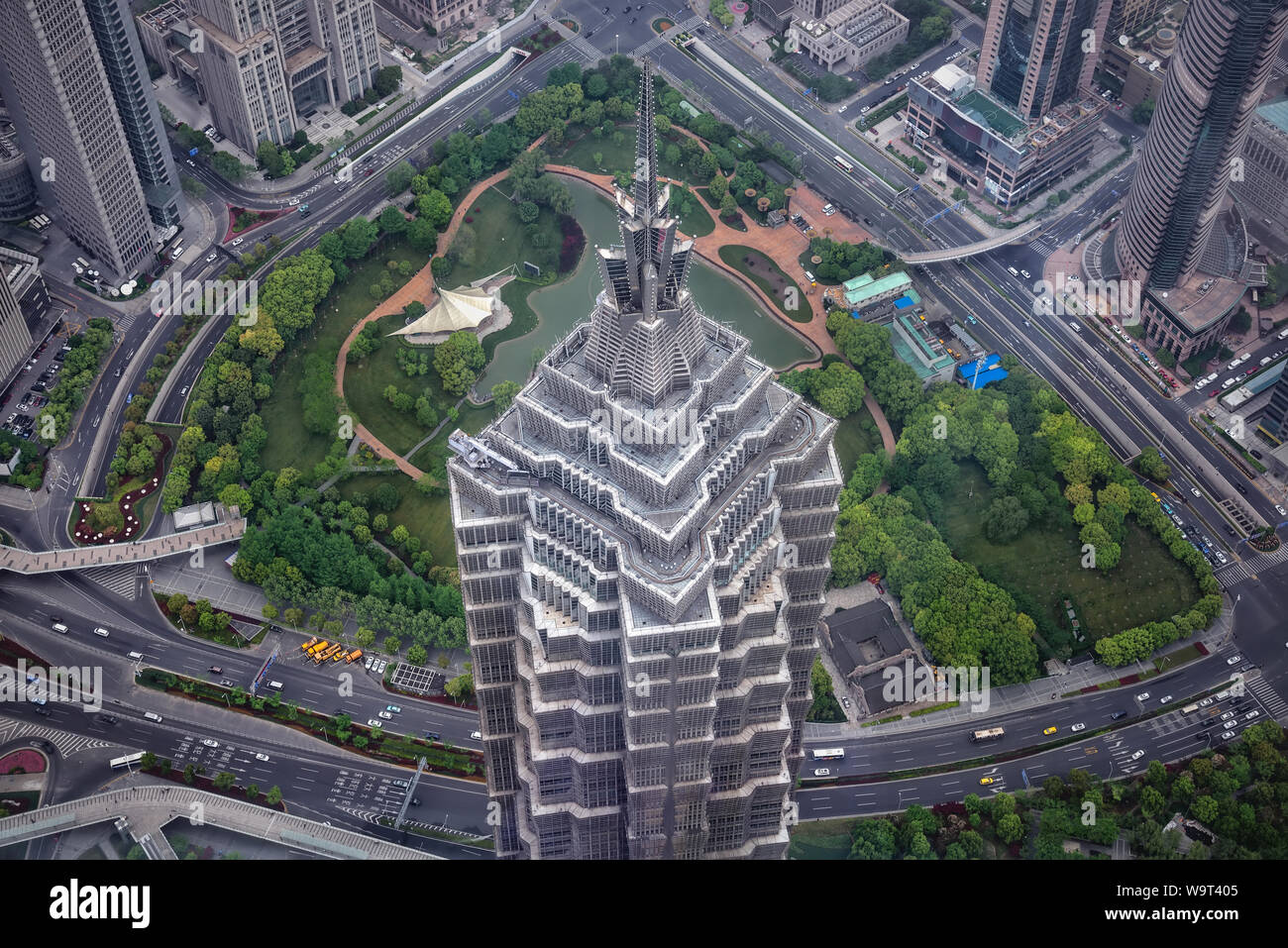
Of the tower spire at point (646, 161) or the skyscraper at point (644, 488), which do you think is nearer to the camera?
the tower spire at point (646, 161)

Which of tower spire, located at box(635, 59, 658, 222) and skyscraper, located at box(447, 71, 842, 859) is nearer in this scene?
tower spire, located at box(635, 59, 658, 222)

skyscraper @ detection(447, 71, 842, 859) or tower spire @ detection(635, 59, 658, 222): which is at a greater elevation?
tower spire @ detection(635, 59, 658, 222)

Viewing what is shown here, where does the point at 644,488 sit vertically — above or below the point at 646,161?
below

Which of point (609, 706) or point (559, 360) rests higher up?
point (559, 360)

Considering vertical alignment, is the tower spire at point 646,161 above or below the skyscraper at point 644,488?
above

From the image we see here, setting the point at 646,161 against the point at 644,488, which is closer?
the point at 646,161
